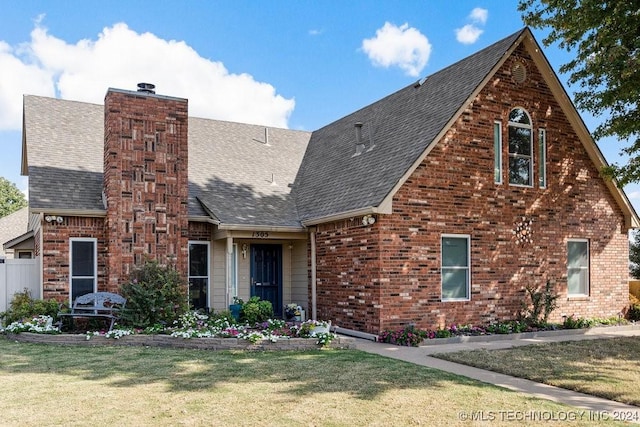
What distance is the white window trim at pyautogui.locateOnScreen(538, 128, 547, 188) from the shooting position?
1417 centimetres

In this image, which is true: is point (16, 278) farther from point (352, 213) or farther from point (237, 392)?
point (237, 392)

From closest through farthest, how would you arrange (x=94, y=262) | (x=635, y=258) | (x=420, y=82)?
(x=94, y=262) < (x=420, y=82) < (x=635, y=258)

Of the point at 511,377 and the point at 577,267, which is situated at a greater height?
the point at 577,267

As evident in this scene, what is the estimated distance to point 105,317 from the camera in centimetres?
1201

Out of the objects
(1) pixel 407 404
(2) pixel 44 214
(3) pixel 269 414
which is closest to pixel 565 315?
(1) pixel 407 404

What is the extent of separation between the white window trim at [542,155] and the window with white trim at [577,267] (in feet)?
6.20

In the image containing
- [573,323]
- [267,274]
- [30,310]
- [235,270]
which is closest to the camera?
[30,310]

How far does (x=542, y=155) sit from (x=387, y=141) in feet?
13.4

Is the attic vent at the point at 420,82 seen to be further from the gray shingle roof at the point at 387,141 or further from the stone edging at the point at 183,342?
the stone edging at the point at 183,342

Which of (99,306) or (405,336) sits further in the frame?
(99,306)

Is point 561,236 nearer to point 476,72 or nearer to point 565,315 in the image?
point 565,315

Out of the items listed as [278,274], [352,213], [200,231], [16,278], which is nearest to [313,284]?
[278,274]

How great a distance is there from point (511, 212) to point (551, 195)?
1564 millimetres

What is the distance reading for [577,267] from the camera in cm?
1466
